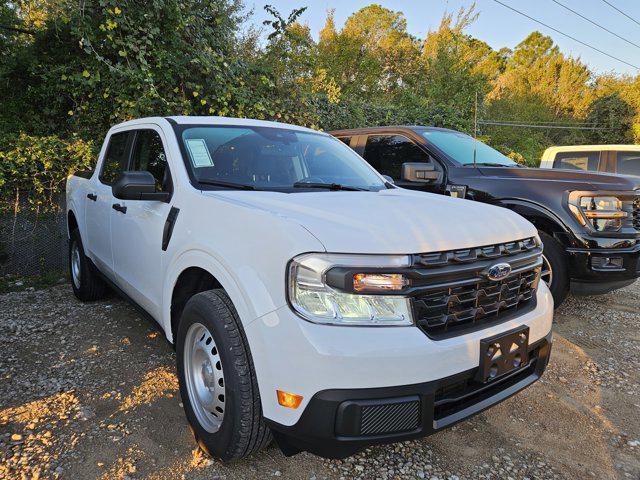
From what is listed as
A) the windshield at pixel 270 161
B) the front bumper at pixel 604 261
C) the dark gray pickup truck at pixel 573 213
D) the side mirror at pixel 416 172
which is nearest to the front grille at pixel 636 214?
the dark gray pickup truck at pixel 573 213

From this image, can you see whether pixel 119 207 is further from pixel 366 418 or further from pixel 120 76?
pixel 120 76

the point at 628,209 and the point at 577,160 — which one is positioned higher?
the point at 577,160

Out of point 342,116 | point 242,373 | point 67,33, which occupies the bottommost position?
point 242,373

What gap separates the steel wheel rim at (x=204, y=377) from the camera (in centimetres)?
210

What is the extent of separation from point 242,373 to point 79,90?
6.95m

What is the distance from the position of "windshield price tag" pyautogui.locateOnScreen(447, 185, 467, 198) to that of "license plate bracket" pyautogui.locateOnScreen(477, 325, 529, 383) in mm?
2773

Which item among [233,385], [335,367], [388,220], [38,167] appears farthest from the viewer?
[38,167]

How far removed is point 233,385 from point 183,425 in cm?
92

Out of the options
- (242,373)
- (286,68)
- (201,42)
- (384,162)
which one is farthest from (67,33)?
(242,373)

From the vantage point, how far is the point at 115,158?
3.83 m

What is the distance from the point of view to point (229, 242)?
203 cm

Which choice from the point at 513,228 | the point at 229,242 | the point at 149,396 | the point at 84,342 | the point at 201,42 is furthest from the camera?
the point at 201,42

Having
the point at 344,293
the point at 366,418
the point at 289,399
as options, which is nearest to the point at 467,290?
the point at 344,293

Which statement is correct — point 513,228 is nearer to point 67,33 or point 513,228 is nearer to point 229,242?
point 229,242
